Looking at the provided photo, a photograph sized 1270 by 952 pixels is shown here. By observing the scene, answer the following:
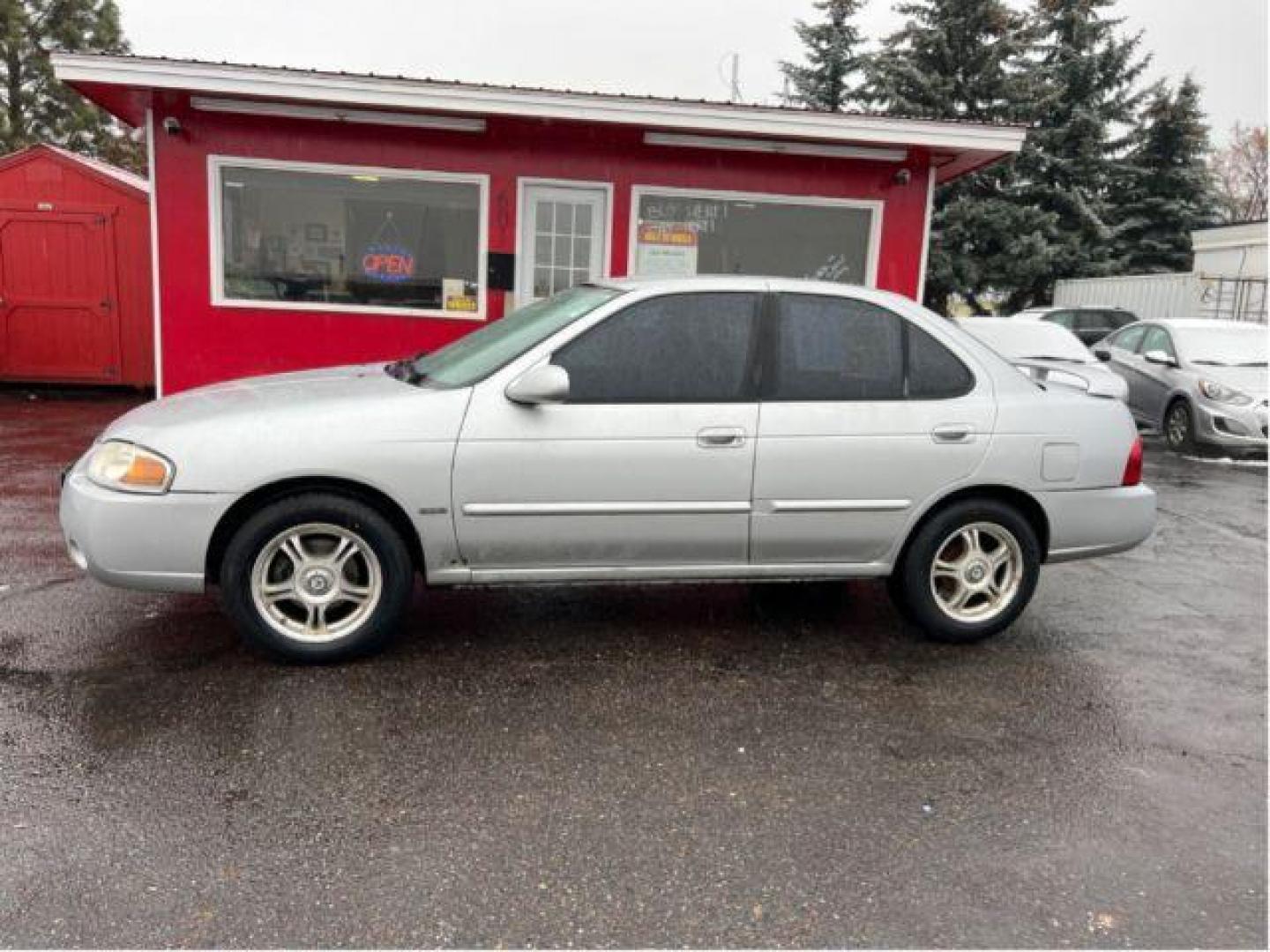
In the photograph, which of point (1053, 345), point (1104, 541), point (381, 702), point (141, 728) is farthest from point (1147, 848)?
point (1053, 345)

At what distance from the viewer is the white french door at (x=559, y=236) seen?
30.6 feet

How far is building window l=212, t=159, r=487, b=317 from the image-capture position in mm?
9055

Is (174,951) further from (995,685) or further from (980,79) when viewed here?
(980,79)

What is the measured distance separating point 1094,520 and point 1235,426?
24.7 ft

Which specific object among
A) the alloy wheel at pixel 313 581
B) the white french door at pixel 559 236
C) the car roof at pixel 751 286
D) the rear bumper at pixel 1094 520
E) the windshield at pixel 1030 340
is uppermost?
the white french door at pixel 559 236

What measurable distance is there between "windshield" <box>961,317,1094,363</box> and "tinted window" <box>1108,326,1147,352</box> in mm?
2172

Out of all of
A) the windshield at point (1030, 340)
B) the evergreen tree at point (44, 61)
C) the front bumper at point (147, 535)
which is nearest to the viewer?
the front bumper at point (147, 535)

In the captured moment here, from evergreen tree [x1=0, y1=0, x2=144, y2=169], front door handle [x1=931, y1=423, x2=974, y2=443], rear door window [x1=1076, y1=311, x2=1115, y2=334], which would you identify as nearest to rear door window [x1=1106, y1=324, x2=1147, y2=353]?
rear door window [x1=1076, y1=311, x2=1115, y2=334]

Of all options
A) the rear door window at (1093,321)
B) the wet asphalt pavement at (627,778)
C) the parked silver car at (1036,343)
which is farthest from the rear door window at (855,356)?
the rear door window at (1093,321)

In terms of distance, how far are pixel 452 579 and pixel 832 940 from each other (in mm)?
2202

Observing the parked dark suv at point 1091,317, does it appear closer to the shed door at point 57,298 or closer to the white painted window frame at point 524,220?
the white painted window frame at point 524,220

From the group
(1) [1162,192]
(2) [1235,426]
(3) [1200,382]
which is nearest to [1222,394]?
(3) [1200,382]

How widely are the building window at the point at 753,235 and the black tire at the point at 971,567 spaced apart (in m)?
5.18

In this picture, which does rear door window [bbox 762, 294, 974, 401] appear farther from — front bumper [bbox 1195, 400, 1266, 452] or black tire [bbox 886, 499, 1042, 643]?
front bumper [bbox 1195, 400, 1266, 452]
